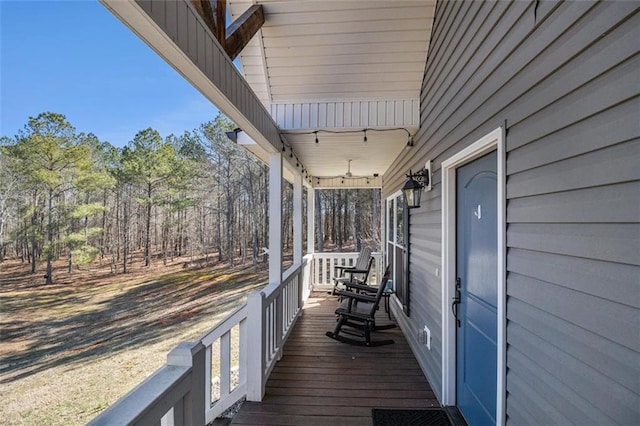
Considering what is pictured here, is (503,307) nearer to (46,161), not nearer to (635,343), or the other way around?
(635,343)

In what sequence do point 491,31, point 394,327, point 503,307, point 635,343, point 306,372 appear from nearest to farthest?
point 635,343, point 503,307, point 491,31, point 306,372, point 394,327

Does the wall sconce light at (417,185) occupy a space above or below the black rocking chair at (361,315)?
above

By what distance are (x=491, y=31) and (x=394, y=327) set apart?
387cm

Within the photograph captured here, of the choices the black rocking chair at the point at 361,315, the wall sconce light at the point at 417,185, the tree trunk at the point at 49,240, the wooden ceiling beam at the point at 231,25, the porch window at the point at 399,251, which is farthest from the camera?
the tree trunk at the point at 49,240

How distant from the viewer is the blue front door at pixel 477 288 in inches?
78.2

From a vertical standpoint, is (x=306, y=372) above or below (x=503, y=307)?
below

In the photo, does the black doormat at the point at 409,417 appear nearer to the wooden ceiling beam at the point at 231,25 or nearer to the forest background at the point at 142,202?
the wooden ceiling beam at the point at 231,25

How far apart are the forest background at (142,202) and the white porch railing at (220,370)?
41.0ft

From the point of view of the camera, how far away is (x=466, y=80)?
7.43ft

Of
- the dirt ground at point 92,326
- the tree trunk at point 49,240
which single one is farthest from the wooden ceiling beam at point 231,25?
the tree trunk at point 49,240

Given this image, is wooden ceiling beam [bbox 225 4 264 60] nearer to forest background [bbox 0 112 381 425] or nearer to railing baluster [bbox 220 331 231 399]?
railing baluster [bbox 220 331 231 399]

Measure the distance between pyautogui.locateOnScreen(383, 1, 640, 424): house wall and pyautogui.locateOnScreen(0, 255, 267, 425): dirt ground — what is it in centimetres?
986

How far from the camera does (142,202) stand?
1675 cm

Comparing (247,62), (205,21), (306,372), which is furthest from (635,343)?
(247,62)
